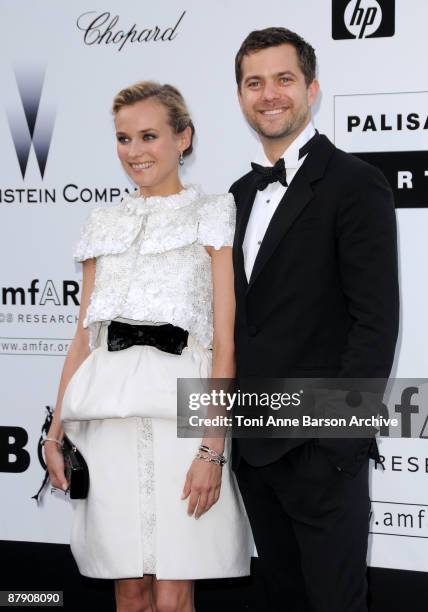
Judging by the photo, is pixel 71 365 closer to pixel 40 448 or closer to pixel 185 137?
pixel 185 137

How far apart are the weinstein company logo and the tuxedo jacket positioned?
110cm

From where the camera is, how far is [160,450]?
212 centimetres

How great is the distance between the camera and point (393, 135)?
2691mm

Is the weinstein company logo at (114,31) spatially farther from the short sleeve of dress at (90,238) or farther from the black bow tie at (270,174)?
the black bow tie at (270,174)

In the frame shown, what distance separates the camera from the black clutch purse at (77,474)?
214 cm

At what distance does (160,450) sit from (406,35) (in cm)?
153

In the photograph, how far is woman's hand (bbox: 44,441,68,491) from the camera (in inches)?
89.1

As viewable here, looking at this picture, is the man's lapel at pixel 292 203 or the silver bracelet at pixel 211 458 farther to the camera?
the silver bracelet at pixel 211 458

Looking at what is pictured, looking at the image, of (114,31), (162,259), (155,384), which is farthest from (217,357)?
(114,31)

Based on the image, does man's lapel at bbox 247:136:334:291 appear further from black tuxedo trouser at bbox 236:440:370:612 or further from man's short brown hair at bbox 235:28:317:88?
black tuxedo trouser at bbox 236:440:370:612

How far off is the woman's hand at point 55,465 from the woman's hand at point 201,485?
370 millimetres

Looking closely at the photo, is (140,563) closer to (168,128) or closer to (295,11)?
(168,128)

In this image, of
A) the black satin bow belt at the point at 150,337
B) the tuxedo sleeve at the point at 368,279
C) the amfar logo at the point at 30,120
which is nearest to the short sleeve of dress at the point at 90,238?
the black satin bow belt at the point at 150,337

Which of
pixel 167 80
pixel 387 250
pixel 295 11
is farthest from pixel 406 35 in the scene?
pixel 387 250
